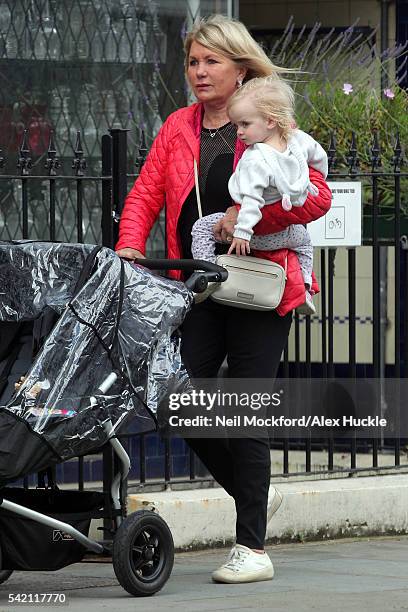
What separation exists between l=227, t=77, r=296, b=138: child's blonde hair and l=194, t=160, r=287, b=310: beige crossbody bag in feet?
1.56

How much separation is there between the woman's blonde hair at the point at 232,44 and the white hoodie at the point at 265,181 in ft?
1.24

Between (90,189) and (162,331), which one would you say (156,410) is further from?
(90,189)

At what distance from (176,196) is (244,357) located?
64cm

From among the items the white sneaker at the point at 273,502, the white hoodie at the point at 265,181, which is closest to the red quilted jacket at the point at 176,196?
the white hoodie at the point at 265,181

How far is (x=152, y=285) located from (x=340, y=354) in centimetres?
433

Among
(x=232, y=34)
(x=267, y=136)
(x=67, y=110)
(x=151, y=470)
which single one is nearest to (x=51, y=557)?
(x=267, y=136)

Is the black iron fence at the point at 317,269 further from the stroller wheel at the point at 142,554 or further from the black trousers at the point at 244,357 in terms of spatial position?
the stroller wheel at the point at 142,554

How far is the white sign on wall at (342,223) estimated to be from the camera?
7062 mm

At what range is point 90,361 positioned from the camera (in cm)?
512

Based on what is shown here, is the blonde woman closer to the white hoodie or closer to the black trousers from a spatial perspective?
the white hoodie

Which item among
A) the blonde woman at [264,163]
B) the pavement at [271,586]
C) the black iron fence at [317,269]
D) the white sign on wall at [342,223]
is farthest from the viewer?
the white sign on wall at [342,223]

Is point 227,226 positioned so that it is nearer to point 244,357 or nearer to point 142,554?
point 244,357

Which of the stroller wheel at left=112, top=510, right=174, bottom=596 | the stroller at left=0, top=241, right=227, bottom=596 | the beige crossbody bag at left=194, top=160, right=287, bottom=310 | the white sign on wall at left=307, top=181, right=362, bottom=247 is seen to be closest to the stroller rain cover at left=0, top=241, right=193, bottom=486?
the stroller at left=0, top=241, right=227, bottom=596

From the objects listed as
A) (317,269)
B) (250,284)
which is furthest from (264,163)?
(317,269)
